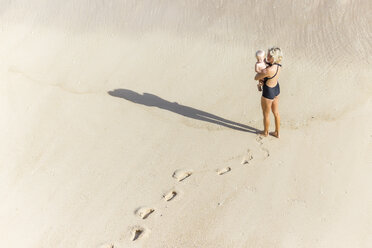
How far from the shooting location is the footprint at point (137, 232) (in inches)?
144

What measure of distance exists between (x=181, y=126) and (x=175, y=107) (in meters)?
0.45

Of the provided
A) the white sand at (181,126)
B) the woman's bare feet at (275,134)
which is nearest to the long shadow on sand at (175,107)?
the white sand at (181,126)

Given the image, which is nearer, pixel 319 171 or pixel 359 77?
pixel 319 171

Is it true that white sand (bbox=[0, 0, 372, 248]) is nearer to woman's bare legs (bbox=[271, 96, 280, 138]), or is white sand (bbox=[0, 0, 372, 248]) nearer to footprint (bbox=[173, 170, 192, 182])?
footprint (bbox=[173, 170, 192, 182])

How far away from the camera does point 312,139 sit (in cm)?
438

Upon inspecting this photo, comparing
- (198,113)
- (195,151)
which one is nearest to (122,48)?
(198,113)

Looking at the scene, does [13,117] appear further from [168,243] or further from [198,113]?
[168,243]

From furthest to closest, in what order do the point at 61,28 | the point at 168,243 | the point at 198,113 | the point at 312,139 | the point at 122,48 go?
the point at 61,28 < the point at 122,48 < the point at 198,113 < the point at 312,139 < the point at 168,243

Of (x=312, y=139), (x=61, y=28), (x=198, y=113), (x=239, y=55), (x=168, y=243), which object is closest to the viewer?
(x=168, y=243)

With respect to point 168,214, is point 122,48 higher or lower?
higher

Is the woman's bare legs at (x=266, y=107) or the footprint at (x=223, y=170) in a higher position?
the woman's bare legs at (x=266, y=107)

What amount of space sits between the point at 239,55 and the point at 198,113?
4.76 feet

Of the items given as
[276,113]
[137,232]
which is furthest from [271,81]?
[137,232]

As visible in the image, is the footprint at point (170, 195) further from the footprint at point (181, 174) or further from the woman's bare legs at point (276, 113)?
the woman's bare legs at point (276, 113)
